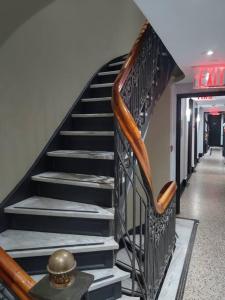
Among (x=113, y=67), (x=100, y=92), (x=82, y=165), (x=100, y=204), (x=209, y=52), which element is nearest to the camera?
(x=100, y=204)

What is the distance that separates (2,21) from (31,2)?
473 mm

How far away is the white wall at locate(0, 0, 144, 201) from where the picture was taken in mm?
2141

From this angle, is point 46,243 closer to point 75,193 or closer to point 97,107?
point 75,193

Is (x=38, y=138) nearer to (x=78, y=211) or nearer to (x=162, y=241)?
(x=78, y=211)

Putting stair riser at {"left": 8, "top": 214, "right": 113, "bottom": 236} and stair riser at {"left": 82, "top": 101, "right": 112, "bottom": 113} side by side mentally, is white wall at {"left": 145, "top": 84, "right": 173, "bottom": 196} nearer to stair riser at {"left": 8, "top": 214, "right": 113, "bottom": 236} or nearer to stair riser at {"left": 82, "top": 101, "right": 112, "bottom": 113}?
stair riser at {"left": 82, "top": 101, "right": 112, "bottom": 113}

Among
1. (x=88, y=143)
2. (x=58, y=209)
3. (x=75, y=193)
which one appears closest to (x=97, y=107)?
(x=88, y=143)

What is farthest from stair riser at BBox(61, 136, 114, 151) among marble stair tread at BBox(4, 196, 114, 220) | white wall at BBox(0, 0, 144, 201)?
marble stair tread at BBox(4, 196, 114, 220)

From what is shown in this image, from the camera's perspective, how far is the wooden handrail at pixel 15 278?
87cm

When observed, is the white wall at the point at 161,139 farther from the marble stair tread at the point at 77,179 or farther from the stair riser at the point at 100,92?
the marble stair tread at the point at 77,179

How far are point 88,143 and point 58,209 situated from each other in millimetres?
961

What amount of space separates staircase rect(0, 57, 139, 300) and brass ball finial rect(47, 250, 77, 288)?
3.22ft

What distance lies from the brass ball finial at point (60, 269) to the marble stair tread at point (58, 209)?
1.11m

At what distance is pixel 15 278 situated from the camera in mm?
897

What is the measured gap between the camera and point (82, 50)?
135 inches
